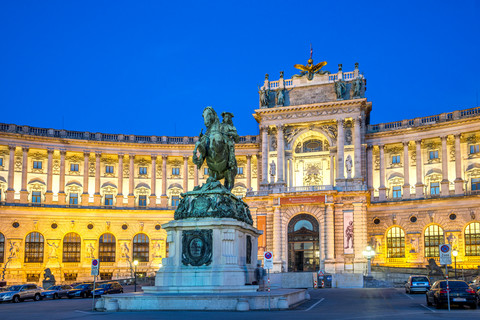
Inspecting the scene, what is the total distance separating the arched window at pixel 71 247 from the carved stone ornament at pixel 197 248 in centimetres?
4659

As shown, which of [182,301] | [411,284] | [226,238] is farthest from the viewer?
[411,284]

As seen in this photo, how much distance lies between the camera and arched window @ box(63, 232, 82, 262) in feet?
214

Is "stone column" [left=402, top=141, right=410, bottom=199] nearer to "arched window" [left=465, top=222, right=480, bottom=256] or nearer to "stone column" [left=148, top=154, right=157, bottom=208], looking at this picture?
"arched window" [left=465, top=222, right=480, bottom=256]

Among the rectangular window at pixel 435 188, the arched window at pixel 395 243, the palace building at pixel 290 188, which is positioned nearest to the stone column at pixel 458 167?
the palace building at pixel 290 188

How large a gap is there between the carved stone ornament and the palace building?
1576 inches

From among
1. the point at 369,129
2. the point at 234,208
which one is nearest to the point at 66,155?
the point at 369,129

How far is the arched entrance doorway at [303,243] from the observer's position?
2466 inches

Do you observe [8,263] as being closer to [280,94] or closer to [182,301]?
[280,94]

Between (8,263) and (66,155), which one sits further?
(66,155)

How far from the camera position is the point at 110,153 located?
69562 mm

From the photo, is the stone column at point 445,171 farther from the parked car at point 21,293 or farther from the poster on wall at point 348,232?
the parked car at point 21,293

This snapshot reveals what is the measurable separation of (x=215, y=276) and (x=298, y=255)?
42852mm

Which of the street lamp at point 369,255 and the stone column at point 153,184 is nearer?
the street lamp at point 369,255

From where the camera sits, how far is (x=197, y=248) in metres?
Answer: 22.5
